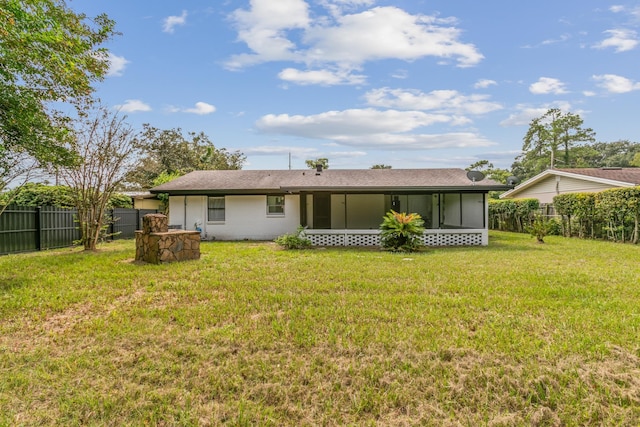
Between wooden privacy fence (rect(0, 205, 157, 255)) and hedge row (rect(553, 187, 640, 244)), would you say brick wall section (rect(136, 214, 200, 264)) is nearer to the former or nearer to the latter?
wooden privacy fence (rect(0, 205, 157, 255))

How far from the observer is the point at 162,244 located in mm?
8164

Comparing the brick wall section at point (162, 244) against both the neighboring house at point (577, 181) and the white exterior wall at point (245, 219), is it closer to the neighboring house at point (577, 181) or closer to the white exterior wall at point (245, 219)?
the white exterior wall at point (245, 219)

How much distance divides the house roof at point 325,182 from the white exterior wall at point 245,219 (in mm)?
696

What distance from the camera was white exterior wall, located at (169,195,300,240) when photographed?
1450 cm

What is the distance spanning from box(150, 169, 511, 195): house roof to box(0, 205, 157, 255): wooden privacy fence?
3.25m

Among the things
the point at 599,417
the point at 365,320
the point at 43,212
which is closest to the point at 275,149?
the point at 43,212

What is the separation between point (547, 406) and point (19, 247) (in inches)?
536

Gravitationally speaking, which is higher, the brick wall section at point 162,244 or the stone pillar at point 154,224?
the stone pillar at point 154,224

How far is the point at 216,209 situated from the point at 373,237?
7139 millimetres

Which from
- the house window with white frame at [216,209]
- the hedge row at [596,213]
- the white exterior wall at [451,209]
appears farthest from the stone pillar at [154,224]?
the hedge row at [596,213]

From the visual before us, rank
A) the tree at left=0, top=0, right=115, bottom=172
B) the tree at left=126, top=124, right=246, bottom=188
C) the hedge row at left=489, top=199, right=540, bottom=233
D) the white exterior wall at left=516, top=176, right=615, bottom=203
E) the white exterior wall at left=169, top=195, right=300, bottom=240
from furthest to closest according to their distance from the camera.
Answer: the tree at left=126, top=124, right=246, bottom=188, the hedge row at left=489, top=199, right=540, bottom=233, the white exterior wall at left=516, top=176, right=615, bottom=203, the white exterior wall at left=169, top=195, right=300, bottom=240, the tree at left=0, top=0, right=115, bottom=172

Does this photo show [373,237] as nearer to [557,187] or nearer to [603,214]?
[603,214]

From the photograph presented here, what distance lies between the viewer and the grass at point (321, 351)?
2459 millimetres

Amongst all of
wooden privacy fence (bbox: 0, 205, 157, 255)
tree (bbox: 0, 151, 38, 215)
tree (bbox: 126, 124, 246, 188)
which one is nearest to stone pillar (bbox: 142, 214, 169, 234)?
tree (bbox: 0, 151, 38, 215)
